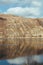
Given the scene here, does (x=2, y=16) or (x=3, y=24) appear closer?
(x=3, y=24)

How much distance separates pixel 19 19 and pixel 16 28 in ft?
48.9

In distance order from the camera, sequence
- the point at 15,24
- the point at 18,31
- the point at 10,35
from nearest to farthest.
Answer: the point at 10,35 → the point at 18,31 → the point at 15,24

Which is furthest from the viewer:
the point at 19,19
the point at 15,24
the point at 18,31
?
the point at 19,19

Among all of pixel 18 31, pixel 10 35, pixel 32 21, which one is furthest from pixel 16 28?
pixel 32 21

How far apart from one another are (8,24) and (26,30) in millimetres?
9081

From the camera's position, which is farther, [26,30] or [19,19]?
[19,19]

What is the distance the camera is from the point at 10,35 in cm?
9988

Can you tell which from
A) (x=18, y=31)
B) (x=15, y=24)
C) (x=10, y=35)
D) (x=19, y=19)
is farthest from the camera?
(x=19, y=19)

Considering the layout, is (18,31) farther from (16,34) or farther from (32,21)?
(32,21)

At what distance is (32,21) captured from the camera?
421 ft

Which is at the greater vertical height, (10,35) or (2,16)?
(2,16)

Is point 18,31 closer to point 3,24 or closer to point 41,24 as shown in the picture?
point 3,24

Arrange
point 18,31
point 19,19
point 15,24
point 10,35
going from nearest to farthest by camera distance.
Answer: point 10,35 < point 18,31 < point 15,24 < point 19,19

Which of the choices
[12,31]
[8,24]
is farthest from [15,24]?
[12,31]
